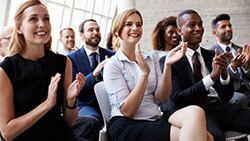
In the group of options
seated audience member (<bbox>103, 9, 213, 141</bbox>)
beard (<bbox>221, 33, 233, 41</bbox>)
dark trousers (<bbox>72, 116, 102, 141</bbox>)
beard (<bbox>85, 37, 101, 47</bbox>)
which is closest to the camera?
seated audience member (<bbox>103, 9, 213, 141</bbox>)

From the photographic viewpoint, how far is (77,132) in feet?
7.93

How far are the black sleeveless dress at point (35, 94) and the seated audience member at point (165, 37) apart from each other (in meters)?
1.52

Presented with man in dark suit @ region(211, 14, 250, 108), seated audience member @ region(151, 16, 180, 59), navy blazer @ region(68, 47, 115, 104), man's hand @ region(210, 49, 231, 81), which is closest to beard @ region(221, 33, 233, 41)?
man in dark suit @ region(211, 14, 250, 108)

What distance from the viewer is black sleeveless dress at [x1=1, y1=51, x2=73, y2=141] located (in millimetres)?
1761

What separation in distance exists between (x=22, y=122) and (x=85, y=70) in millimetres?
1376

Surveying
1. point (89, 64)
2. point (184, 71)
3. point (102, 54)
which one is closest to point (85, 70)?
point (89, 64)

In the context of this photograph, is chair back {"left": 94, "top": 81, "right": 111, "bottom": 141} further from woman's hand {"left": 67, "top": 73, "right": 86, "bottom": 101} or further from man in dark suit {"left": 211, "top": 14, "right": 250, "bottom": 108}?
man in dark suit {"left": 211, "top": 14, "right": 250, "bottom": 108}

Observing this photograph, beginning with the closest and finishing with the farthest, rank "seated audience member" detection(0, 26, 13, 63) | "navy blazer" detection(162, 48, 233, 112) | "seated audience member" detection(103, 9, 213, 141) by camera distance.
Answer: "seated audience member" detection(103, 9, 213, 141), "navy blazer" detection(162, 48, 233, 112), "seated audience member" detection(0, 26, 13, 63)

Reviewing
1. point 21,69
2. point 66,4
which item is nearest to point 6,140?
point 21,69

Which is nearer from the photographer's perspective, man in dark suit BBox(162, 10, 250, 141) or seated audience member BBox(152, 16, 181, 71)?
man in dark suit BBox(162, 10, 250, 141)

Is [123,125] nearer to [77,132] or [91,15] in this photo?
[77,132]

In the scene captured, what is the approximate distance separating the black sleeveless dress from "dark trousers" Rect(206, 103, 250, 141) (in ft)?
3.01

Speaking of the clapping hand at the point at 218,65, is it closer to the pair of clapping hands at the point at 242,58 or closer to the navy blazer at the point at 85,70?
the pair of clapping hands at the point at 242,58

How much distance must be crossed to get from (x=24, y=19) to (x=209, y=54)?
1438mm
